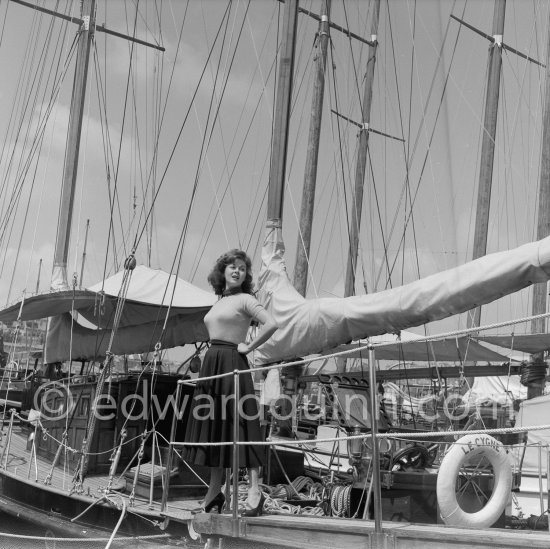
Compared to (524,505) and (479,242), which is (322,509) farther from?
(479,242)

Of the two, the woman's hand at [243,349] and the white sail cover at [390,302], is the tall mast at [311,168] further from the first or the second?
the woman's hand at [243,349]

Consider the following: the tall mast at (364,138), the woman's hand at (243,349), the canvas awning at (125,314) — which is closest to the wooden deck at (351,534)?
the woman's hand at (243,349)

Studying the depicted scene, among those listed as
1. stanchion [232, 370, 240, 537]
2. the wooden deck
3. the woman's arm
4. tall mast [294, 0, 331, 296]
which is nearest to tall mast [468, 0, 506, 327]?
tall mast [294, 0, 331, 296]

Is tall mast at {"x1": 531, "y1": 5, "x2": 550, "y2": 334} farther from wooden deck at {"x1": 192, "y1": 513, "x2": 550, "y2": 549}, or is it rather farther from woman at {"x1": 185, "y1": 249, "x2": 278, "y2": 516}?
wooden deck at {"x1": 192, "y1": 513, "x2": 550, "y2": 549}

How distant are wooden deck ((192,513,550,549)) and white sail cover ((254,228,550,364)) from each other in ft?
5.04

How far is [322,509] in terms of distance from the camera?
228 inches

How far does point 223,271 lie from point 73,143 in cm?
1398

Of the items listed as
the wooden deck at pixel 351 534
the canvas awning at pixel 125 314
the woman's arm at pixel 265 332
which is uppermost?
the canvas awning at pixel 125 314

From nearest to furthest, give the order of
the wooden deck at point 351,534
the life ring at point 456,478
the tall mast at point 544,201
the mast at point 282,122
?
the wooden deck at point 351,534 < the life ring at point 456,478 < the mast at point 282,122 < the tall mast at point 544,201

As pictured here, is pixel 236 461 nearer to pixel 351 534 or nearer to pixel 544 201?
pixel 351 534

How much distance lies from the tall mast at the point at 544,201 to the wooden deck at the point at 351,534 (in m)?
11.6

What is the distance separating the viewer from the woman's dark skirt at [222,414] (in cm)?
490

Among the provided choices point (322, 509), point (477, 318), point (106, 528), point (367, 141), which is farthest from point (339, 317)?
point (367, 141)

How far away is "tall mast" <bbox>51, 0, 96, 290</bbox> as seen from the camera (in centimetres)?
1633
